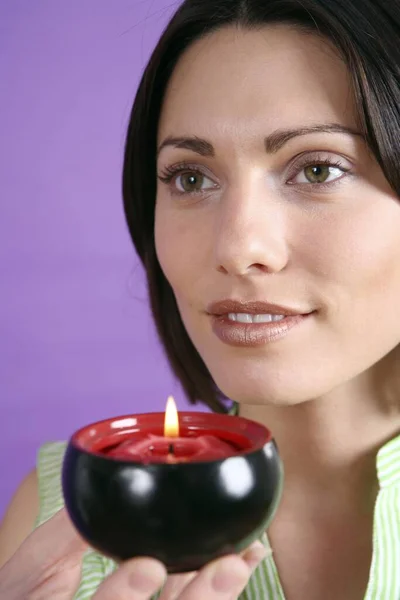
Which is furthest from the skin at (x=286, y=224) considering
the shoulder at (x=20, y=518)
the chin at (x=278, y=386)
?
the shoulder at (x=20, y=518)

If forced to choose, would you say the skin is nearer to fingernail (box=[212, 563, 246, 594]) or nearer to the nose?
the nose

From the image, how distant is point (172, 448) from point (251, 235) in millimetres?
440

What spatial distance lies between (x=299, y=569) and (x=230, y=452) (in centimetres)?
66

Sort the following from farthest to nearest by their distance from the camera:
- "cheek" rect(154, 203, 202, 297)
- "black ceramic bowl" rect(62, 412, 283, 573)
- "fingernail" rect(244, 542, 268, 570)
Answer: "cheek" rect(154, 203, 202, 297) < "fingernail" rect(244, 542, 268, 570) < "black ceramic bowl" rect(62, 412, 283, 573)

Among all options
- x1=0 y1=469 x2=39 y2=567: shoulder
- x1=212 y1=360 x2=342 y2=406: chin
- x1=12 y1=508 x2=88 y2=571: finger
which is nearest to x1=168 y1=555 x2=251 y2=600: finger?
x1=12 y1=508 x2=88 y2=571: finger

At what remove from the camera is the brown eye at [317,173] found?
1214mm

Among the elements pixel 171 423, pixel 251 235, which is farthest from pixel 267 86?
pixel 171 423

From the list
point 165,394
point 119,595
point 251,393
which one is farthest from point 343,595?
point 165,394

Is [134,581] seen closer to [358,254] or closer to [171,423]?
[171,423]

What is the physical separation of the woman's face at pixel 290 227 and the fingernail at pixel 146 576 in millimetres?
494

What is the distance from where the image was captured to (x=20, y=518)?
5.42 feet

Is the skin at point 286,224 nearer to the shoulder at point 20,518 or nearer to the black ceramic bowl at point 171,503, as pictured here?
the black ceramic bowl at point 171,503

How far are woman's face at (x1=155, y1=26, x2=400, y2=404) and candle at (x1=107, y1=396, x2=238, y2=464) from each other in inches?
15.1

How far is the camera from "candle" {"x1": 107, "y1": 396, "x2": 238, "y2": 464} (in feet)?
2.48
